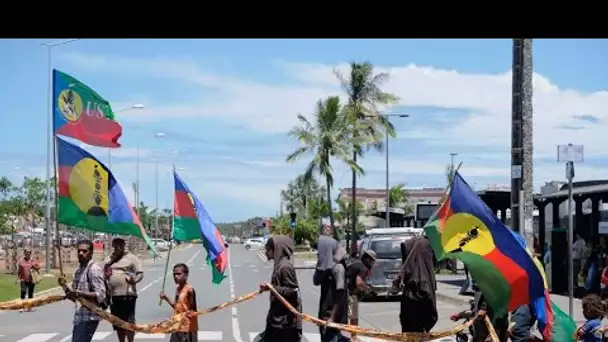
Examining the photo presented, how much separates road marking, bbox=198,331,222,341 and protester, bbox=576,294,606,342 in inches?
356

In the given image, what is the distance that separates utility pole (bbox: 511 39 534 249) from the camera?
58.6 feet

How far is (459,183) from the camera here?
37.7ft

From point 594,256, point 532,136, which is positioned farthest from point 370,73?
point 532,136

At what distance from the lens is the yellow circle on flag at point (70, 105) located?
12.3m

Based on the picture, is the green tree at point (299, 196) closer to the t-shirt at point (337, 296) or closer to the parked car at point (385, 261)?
the parked car at point (385, 261)

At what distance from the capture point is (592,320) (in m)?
10.2

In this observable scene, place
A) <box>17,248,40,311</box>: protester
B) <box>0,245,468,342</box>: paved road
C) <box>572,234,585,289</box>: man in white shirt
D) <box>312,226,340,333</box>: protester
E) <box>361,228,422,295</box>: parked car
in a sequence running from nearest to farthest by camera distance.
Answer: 1. <box>312,226,340,333</box>: protester
2. <box>0,245,468,342</box>: paved road
3. <box>17,248,40,311</box>: protester
4. <box>361,228,422,295</box>: parked car
5. <box>572,234,585,289</box>: man in white shirt

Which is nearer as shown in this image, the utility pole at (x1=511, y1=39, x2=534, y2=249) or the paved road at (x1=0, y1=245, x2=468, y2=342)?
the utility pole at (x1=511, y1=39, x2=534, y2=249)

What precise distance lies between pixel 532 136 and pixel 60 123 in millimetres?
9309

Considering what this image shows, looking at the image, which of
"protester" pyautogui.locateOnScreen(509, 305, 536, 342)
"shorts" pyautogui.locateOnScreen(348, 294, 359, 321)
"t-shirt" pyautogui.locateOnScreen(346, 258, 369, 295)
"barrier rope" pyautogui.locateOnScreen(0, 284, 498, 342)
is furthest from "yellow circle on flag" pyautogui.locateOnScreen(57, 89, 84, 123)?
"protester" pyautogui.locateOnScreen(509, 305, 536, 342)

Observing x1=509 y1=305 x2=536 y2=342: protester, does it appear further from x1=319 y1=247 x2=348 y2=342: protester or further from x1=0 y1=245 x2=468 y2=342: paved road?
x1=0 y1=245 x2=468 y2=342: paved road

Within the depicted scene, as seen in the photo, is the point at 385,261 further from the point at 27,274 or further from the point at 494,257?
the point at 494,257

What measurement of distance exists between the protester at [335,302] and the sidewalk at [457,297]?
7965mm
